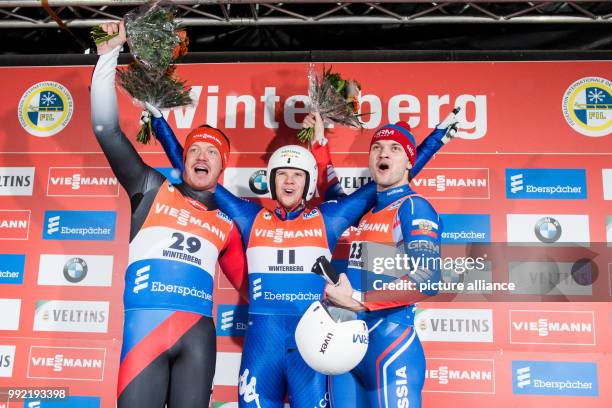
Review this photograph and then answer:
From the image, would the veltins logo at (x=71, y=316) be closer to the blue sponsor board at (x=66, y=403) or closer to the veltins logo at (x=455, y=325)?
the blue sponsor board at (x=66, y=403)

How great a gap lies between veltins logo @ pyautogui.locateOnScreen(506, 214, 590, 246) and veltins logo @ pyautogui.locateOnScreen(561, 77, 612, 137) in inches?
26.7

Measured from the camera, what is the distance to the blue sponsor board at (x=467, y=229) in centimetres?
400

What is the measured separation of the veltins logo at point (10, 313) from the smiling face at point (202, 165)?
1778 mm

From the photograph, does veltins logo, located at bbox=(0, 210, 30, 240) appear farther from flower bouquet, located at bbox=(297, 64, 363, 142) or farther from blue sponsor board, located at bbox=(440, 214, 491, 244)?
blue sponsor board, located at bbox=(440, 214, 491, 244)

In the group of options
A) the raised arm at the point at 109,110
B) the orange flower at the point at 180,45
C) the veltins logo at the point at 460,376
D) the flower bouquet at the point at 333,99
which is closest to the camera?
the raised arm at the point at 109,110

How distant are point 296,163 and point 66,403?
244cm

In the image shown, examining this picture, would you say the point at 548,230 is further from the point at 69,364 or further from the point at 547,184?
the point at 69,364

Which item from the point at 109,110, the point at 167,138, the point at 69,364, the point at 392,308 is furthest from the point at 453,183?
the point at 69,364

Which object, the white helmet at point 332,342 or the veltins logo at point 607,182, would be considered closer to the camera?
the white helmet at point 332,342

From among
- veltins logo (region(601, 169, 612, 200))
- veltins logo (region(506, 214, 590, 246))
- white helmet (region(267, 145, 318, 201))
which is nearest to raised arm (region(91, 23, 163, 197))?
white helmet (region(267, 145, 318, 201))

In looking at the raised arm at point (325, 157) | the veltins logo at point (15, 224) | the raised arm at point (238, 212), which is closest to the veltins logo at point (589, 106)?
the raised arm at point (325, 157)

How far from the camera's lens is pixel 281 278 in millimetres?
3230

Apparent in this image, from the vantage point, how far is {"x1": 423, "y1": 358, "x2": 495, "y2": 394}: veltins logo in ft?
12.5

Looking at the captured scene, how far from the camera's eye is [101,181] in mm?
4215
